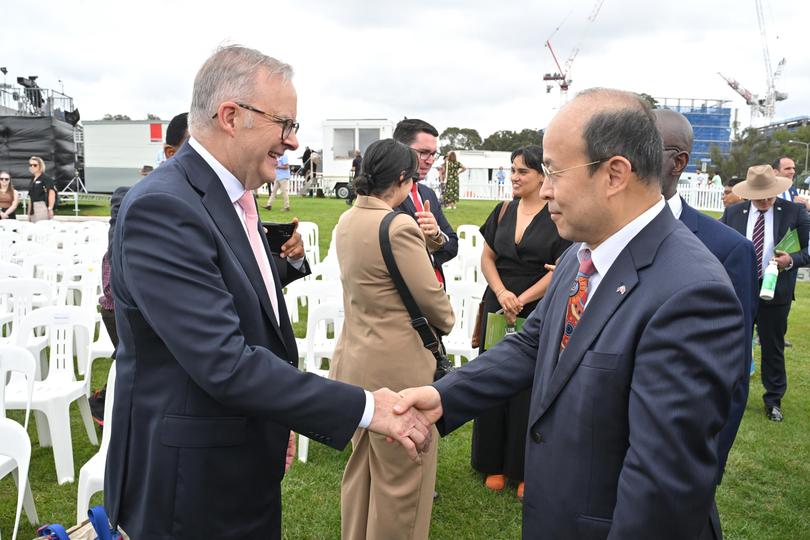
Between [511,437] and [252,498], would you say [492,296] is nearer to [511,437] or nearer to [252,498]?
[511,437]

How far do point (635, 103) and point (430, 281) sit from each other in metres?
1.67

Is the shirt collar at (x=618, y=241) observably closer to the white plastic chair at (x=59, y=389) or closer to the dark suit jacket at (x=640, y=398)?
the dark suit jacket at (x=640, y=398)

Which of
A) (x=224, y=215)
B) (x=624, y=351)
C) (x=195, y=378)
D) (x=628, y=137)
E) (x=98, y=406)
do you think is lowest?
(x=98, y=406)

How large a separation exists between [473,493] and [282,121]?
3.36 m

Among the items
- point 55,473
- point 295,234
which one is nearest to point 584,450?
point 295,234

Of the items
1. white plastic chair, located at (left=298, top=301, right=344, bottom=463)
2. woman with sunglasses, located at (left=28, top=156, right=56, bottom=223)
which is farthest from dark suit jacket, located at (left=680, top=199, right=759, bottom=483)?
woman with sunglasses, located at (left=28, top=156, right=56, bottom=223)

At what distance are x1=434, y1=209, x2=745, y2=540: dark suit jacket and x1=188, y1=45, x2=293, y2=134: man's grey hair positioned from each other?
1.21m

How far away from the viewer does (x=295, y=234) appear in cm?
274

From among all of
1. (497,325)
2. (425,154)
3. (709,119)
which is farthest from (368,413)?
(709,119)

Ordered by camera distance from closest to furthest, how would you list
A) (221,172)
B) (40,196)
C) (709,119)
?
(221,172) < (40,196) < (709,119)

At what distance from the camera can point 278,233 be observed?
2670mm

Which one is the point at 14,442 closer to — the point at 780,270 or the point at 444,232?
the point at 444,232

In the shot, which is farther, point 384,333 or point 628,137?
point 384,333

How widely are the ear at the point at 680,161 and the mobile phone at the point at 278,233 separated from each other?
1715 mm
